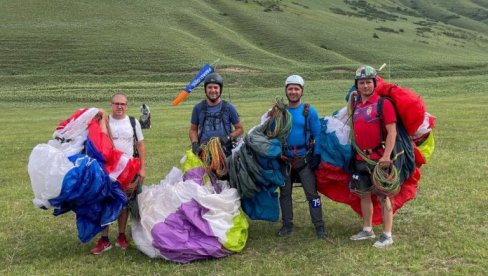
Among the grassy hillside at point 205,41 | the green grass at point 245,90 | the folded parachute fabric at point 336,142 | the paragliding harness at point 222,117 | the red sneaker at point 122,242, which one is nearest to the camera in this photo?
the green grass at point 245,90

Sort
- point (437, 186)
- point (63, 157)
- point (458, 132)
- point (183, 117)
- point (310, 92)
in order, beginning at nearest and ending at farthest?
point (63, 157), point (437, 186), point (458, 132), point (183, 117), point (310, 92)

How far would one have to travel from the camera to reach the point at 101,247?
5.71 m

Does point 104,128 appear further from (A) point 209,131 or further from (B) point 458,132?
(B) point 458,132

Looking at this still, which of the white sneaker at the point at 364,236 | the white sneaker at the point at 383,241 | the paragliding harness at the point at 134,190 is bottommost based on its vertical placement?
the white sneaker at the point at 364,236

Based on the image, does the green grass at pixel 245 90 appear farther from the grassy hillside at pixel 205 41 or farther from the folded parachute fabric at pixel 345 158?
the folded parachute fabric at pixel 345 158

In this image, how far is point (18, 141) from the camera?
14.9m

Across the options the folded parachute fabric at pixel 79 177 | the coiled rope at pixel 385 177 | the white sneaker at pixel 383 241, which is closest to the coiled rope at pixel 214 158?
the folded parachute fabric at pixel 79 177

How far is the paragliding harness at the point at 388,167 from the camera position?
5.16 m

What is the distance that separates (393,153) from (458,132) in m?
9.41

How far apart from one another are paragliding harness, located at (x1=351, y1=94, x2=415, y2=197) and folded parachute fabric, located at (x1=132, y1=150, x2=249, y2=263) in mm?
1498

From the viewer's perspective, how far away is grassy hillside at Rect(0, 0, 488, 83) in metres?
45.8

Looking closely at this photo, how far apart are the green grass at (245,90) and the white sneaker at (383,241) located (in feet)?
0.43

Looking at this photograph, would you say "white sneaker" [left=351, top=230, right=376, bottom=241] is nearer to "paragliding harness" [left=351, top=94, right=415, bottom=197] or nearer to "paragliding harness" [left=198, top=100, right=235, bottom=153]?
"paragliding harness" [left=351, top=94, right=415, bottom=197]

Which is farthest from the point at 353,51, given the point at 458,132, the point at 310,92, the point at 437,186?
the point at 437,186
